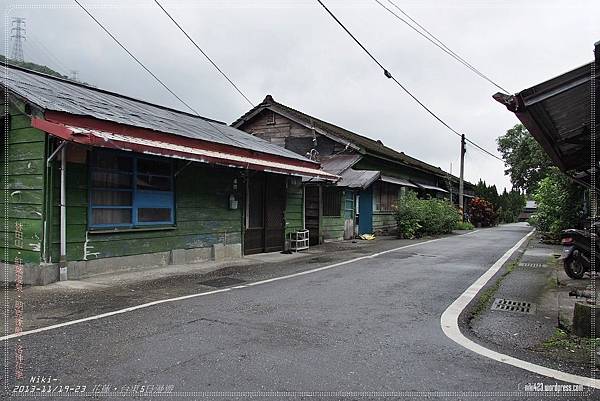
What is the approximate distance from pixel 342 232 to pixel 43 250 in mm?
13395

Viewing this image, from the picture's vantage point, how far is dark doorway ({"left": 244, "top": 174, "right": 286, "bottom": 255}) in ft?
43.0

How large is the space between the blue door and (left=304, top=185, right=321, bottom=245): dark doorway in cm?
389

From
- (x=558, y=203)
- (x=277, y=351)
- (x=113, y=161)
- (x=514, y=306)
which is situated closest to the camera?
(x=277, y=351)

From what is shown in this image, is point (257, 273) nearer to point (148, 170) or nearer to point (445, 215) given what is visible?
point (148, 170)

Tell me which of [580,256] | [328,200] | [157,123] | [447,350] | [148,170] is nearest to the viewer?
[447,350]

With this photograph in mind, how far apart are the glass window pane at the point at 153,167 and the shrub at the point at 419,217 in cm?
1371

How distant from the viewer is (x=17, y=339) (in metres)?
4.75

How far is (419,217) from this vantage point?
21.3 m

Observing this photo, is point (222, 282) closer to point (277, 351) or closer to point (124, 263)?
point (124, 263)

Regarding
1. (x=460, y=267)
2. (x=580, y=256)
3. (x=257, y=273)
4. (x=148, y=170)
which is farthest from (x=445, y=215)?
(x=148, y=170)

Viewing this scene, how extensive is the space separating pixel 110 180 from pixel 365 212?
14.5 m

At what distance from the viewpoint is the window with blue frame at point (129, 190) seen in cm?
852

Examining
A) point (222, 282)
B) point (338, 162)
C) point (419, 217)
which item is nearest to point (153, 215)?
point (222, 282)

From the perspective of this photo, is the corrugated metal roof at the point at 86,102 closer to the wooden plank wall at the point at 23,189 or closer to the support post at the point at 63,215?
the wooden plank wall at the point at 23,189
